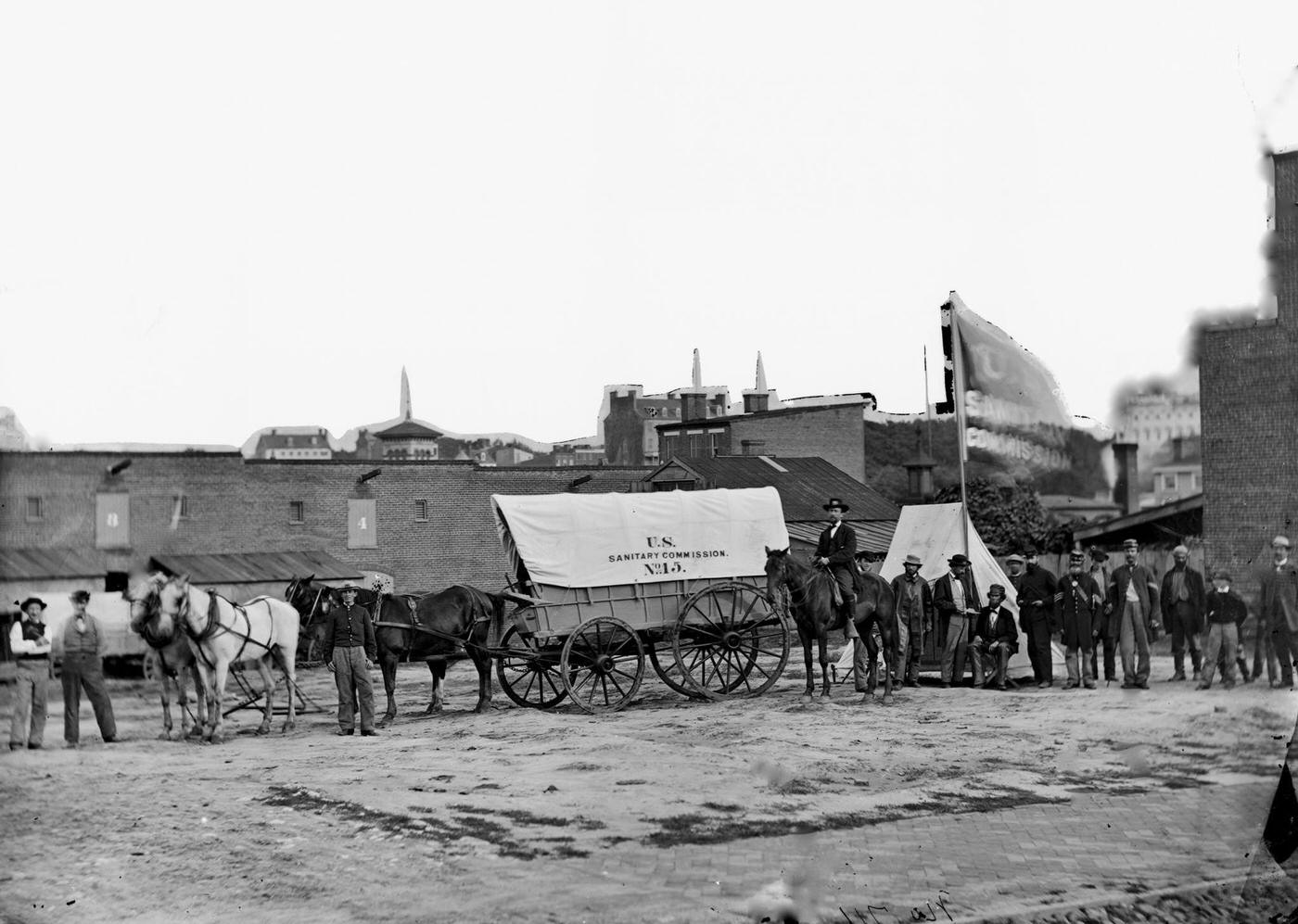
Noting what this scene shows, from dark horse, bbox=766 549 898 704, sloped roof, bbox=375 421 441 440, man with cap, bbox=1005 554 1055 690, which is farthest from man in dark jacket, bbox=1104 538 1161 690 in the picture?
sloped roof, bbox=375 421 441 440

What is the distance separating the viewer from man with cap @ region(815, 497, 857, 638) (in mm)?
5679

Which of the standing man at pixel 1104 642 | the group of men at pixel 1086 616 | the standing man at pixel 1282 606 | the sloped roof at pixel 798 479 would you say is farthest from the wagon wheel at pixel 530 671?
the standing man at pixel 1282 606

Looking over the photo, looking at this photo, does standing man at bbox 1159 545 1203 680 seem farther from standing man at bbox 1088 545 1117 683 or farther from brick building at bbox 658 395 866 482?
brick building at bbox 658 395 866 482

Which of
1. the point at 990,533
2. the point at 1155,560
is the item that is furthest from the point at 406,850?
the point at 1155,560

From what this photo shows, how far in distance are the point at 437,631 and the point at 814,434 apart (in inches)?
167

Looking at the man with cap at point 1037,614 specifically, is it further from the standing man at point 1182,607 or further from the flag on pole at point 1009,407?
the flag on pole at point 1009,407

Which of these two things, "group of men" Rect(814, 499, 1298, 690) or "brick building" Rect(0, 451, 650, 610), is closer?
"brick building" Rect(0, 451, 650, 610)

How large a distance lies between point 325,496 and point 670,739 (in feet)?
8.55

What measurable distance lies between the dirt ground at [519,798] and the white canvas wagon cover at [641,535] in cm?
95

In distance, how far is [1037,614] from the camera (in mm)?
8141

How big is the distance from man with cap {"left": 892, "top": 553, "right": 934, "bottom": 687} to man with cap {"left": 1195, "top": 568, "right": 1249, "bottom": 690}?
2.53 meters

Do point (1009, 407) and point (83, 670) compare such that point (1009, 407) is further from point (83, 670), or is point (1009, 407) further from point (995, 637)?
point (995, 637)

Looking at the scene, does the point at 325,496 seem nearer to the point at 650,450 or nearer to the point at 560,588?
the point at 650,450

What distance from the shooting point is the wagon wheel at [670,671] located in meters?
8.37
